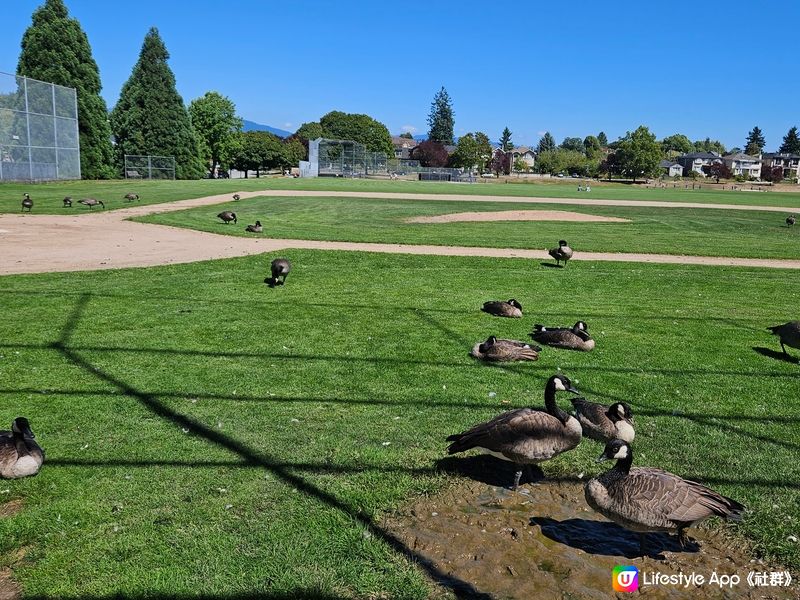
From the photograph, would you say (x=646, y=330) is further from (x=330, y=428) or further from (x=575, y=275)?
(x=330, y=428)

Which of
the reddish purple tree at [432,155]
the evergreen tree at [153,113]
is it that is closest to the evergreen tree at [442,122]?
the reddish purple tree at [432,155]

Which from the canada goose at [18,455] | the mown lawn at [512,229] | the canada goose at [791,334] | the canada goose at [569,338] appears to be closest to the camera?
the canada goose at [18,455]

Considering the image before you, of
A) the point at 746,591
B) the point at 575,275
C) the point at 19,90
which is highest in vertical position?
the point at 19,90

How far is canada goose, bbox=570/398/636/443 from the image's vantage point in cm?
637

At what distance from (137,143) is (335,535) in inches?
3093

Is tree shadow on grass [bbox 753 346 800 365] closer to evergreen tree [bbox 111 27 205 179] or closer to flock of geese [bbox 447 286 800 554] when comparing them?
flock of geese [bbox 447 286 800 554]

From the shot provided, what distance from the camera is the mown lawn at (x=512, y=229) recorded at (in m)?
22.9

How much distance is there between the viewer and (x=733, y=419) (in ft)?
23.9

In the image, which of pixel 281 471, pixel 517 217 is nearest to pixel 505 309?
pixel 281 471

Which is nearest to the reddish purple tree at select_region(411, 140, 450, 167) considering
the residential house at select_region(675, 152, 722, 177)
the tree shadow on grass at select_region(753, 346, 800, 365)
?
the residential house at select_region(675, 152, 722, 177)

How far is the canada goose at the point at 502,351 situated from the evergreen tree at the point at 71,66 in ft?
193

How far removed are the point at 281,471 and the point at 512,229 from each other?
23.2 metres

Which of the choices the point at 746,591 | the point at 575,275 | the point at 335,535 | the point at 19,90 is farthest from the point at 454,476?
the point at 19,90

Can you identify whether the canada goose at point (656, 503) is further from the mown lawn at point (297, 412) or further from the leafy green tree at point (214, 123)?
the leafy green tree at point (214, 123)
